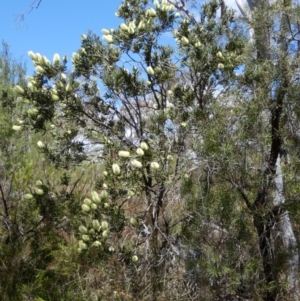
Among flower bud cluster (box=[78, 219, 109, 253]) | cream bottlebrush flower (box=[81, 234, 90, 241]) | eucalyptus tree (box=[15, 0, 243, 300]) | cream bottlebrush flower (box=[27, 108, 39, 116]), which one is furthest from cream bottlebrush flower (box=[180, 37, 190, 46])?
cream bottlebrush flower (box=[81, 234, 90, 241])

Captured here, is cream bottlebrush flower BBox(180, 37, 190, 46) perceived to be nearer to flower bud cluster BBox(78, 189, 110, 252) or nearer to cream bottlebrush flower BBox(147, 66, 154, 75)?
cream bottlebrush flower BBox(147, 66, 154, 75)

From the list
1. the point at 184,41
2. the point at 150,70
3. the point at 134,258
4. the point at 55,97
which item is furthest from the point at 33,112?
the point at 134,258

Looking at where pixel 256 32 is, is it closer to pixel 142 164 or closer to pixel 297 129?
pixel 297 129

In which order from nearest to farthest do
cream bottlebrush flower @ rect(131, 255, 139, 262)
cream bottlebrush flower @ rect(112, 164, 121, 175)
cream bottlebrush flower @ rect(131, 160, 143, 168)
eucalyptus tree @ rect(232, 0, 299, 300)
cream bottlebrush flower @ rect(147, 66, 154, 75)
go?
eucalyptus tree @ rect(232, 0, 299, 300), cream bottlebrush flower @ rect(131, 160, 143, 168), cream bottlebrush flower @ rect(112, 164, 121, 175), cream bottlebrush flower @ rect(131, 255, 139, 262), cream bottlebrush flower @ rect(147, 66, 154, 75)

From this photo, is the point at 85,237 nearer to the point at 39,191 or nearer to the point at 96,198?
the point at 96,198

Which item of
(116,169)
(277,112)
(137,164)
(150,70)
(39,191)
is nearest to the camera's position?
(277,112)

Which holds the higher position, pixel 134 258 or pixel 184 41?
pixel 184 41

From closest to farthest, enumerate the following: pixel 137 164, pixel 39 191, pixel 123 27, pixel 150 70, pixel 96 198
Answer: pixel 137 164
pixel 96 198
pixel 123 27
pixel 150 70
pixel 39 191

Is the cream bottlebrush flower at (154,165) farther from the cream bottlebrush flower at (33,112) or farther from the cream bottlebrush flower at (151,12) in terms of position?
the cream bottlebrush flower at (151,12)

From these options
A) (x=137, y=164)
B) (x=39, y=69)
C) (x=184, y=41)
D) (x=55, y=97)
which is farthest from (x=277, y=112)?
(x=39, y=69)

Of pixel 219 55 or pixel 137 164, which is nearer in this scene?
pixel 137 164

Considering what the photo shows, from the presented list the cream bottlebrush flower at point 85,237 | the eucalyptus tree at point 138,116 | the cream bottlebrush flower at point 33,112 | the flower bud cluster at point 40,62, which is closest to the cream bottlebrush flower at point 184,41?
the eucalyptus tree at point 138,116

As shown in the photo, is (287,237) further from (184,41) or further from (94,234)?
(184,41)

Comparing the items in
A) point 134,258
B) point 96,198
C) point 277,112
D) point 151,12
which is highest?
point 151,12
